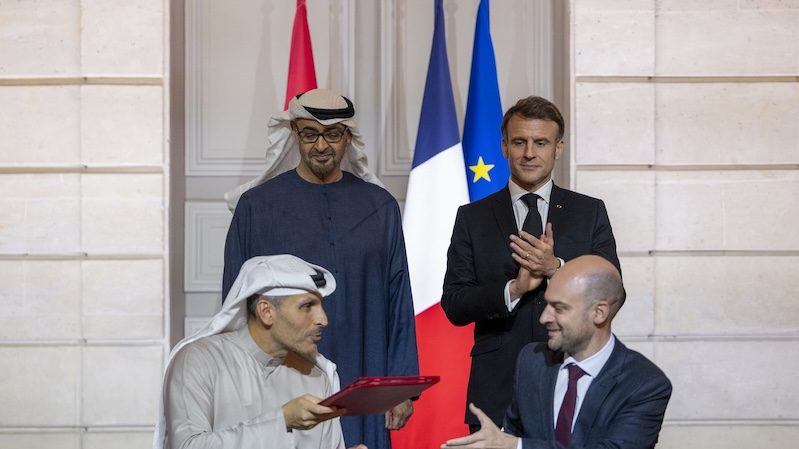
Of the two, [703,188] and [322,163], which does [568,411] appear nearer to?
[322,163]

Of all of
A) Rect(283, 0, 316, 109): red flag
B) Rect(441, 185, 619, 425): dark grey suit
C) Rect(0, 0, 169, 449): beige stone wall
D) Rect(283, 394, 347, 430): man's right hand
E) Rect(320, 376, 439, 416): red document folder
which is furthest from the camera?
Rect(283, 0, 316, 109): red flag

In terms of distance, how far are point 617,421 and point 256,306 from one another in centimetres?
111

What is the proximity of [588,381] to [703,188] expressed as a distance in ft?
8.60

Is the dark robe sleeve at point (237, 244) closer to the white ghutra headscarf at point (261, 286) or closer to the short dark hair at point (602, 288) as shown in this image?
the white ghutra headscarf at point (261, 286)

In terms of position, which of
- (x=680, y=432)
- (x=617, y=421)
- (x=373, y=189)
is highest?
(x=373, y=189)

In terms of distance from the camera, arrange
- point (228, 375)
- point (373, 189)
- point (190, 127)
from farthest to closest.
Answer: point (190, 127)
point (373, 189)
point (228, 375)

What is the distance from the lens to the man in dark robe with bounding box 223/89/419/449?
4.71 m

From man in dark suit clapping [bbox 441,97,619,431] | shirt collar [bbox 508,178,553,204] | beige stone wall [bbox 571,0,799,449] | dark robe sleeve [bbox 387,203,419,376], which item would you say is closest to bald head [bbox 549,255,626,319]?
man in dark suit clapping [bbox 441,97,619,431]

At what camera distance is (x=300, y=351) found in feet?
11.7

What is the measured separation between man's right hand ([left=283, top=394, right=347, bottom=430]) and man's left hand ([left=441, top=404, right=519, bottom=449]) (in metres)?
0.33

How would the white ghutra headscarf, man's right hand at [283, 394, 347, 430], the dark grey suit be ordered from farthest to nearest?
the dark grey suit
the white ghutra headscarf
man's right hand at [283, 394, 347, 430]

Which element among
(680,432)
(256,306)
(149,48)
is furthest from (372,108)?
(256,306)

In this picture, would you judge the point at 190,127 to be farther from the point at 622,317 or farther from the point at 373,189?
the point at 622,317

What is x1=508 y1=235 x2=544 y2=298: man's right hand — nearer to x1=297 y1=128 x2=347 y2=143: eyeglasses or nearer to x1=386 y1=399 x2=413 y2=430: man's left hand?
x1=386 y1=399 x2=413 y2=430: man's left hand
